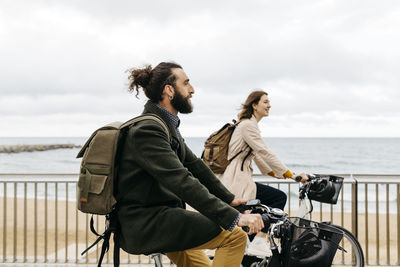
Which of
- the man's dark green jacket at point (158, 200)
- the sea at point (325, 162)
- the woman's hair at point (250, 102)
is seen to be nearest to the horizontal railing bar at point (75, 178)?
the woman's hair at point (250, 102)

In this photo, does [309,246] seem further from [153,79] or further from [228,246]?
[153,79]

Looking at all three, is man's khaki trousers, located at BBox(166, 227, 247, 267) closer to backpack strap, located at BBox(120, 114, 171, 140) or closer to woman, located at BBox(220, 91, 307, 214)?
backpack strap, located at BBox(120, 114, 171, 140)

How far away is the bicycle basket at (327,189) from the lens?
3674 mm

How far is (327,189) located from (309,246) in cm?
139

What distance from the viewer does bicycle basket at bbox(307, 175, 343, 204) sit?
3.67 m

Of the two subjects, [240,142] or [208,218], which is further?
[240,142]

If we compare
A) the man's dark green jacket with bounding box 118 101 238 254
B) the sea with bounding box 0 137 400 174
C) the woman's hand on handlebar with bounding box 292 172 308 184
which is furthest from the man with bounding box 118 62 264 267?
the sea with bounding box 0 137 400 174

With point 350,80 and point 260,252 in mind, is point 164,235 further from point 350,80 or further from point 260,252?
point 350,80

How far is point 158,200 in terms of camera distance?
2193mm

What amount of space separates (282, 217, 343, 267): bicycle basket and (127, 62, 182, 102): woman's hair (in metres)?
0.99

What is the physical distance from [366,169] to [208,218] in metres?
41.7

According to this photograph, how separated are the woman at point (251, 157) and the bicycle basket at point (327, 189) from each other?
0.28m

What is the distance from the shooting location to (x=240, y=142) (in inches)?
162

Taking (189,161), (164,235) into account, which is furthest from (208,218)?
(189,161)
